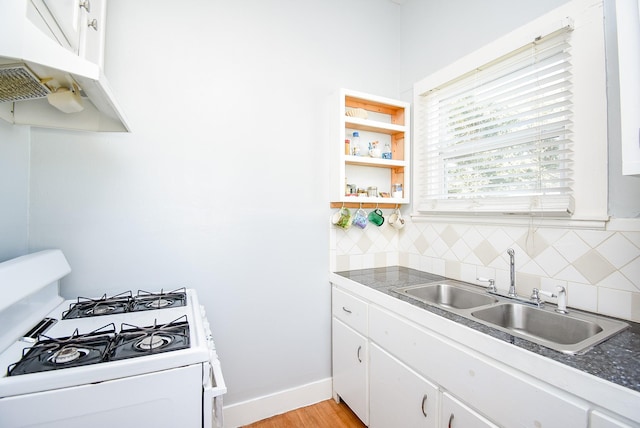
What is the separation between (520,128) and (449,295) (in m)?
1.01

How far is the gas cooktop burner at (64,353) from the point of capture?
2.67ft

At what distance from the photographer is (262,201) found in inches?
73.0

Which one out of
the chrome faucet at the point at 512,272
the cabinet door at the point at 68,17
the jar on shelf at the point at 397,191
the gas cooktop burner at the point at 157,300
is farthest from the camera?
the jar on shelf at the point at 397,191

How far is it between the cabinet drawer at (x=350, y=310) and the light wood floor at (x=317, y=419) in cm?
60

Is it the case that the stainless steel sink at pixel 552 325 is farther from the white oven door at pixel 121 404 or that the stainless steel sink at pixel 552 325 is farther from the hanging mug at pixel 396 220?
the white oven door at pixel 121 404

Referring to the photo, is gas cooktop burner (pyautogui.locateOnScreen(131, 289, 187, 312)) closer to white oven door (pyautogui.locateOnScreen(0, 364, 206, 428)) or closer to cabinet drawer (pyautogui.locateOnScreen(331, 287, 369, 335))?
white oven door (pyautogui.locateOnScreen(0, 364, 206, 428))

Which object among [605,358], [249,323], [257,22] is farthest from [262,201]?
[605,358]

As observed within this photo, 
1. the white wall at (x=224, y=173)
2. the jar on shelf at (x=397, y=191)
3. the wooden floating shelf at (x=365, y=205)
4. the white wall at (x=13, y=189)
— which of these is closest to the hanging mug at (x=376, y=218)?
the wooden floating shelf at (x=365, y=205)

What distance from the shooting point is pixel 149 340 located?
99 cm

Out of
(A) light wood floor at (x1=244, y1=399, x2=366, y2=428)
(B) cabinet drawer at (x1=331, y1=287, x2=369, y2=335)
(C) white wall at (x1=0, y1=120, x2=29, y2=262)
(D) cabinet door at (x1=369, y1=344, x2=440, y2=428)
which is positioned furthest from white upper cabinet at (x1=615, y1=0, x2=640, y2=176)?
(C) white wall at (x1=0, y1=120, x2=29, y2=262)

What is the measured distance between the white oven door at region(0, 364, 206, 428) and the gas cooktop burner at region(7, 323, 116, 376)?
72 mm

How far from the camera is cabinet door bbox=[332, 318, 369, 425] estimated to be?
1664 mm

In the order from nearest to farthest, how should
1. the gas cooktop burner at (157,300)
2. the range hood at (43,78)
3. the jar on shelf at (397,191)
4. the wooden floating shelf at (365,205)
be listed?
the range hood at (43,78)
the gas cooktop burner at (157,300)
the wooden floating shelf at (365,205)
the jar on shelf at (397,191)

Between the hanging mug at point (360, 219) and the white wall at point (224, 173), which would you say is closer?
the white wall at point (224, 173)
